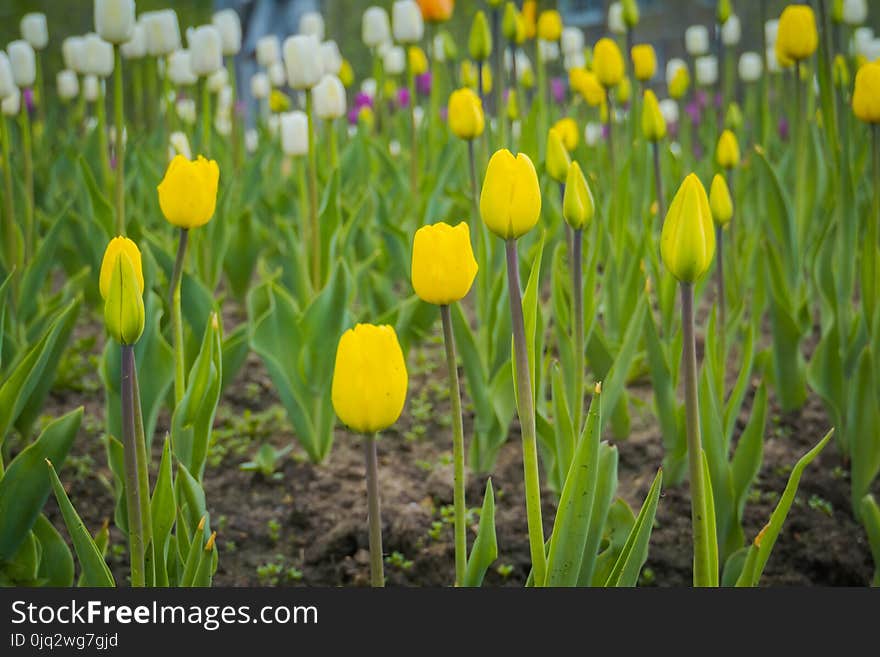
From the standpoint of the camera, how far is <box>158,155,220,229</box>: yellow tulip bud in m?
0.98

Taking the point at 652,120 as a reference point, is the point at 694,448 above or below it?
below

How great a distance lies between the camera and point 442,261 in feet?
2.38

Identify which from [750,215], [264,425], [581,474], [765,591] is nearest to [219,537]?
[264,425]

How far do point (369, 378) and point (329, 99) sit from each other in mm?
1457

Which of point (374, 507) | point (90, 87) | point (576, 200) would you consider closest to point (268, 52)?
point (90, 87)

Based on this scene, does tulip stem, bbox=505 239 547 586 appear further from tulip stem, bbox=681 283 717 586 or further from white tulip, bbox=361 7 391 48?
white tulip, bbox=361 7 391 48

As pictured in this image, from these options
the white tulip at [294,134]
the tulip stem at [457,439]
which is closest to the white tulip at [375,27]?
the white tulip at [294,134]

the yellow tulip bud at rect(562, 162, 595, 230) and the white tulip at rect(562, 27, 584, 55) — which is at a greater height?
the white tulip at rect(562, 27, 584, 55)

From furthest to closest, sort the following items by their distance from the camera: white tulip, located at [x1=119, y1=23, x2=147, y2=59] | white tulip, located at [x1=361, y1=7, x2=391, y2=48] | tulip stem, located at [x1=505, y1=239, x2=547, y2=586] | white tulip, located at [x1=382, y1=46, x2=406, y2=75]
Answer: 1. white tulip, located at [x1=382, y1=46, x2=406, y2=75]
2. white tulip, located at [x1=361, y1=7, x2=391, y2=48]
3. white tulip, located at [x1=119, y1=23, x2=147, y2=59]
4. tulip stem, located at [x1=505, y1=239, x2=547, y2=586]

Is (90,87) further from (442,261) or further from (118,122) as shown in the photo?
(442,261)

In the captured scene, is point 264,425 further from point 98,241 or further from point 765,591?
point 765,591

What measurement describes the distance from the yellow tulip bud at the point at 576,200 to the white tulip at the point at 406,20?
4.74ft

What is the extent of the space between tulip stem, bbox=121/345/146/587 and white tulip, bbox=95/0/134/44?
0.98m

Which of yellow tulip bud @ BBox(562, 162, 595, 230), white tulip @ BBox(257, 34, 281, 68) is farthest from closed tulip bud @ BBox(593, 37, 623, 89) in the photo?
white tulip @ BBox(257, 34, 281, 68)
